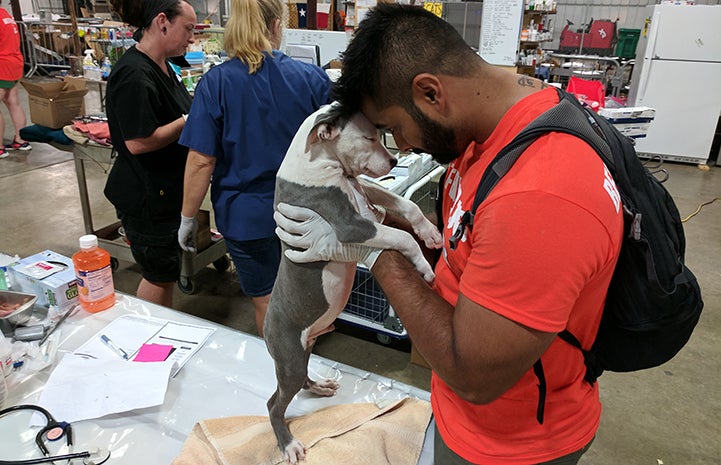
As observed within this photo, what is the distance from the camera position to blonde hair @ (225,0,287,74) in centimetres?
195

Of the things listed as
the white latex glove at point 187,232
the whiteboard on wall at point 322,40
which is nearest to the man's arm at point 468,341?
the white latex glove at point 187,232

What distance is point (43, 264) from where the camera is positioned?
178cm

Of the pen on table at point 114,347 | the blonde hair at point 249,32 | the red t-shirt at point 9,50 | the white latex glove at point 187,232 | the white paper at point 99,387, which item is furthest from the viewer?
the red t-shirt at point 9,50

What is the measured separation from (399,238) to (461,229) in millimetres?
211

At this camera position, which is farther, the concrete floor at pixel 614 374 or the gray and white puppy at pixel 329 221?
the concrete floor at pixel 614 374

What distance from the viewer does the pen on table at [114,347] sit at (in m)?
1.52

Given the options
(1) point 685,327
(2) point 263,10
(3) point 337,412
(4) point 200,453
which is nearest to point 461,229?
(1) point 685,327

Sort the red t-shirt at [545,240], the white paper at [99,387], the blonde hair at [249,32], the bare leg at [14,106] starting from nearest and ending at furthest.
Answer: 1. the red t-shirt at [545,240]
2. the white paper at [99,387]
3. the blonde hair at [249,32]
4. the bare leg at [14,106]

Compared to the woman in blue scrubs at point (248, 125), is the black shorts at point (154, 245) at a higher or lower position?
lower

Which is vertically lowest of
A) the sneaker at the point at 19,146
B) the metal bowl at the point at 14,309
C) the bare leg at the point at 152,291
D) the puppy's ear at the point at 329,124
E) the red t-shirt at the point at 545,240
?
the sneaker at the point at 19,146

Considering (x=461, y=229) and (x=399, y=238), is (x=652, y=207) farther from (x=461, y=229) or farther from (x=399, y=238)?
(x=399, y=238)

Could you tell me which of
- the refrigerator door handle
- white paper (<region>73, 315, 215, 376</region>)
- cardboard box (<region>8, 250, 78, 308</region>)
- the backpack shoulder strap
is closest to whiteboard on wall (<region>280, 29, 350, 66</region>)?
cardboard box (<region>8, 250, 78, 308</region>)

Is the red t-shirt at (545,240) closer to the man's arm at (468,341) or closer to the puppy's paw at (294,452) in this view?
the man's arm at (468,341)

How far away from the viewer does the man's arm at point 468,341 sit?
2.49 ft
